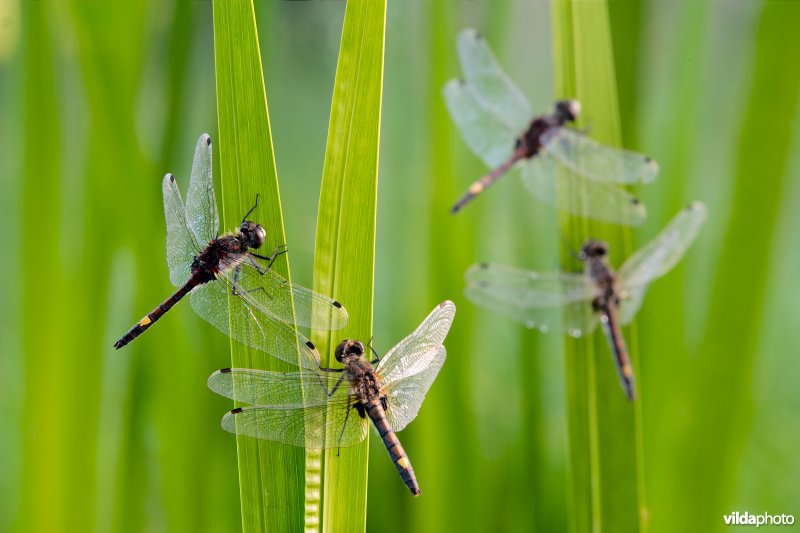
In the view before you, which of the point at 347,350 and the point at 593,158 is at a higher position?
the point at 593,158

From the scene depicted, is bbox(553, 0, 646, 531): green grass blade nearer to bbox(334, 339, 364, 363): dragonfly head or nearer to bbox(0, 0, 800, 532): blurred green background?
bbox(0, 0, 800, 532): blurred green background

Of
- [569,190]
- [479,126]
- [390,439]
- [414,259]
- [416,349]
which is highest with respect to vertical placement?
[479,126]

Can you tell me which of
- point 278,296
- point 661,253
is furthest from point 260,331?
point 661,253

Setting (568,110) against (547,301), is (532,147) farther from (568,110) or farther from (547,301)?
(547,301)

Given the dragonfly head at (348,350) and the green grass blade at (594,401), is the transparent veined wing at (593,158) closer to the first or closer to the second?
the green grass blade at (594,401)

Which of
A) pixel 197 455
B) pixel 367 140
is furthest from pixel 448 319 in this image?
pixel 197 455

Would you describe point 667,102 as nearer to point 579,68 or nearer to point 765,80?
point 765,80

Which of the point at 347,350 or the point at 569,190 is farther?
the point at 569,190
